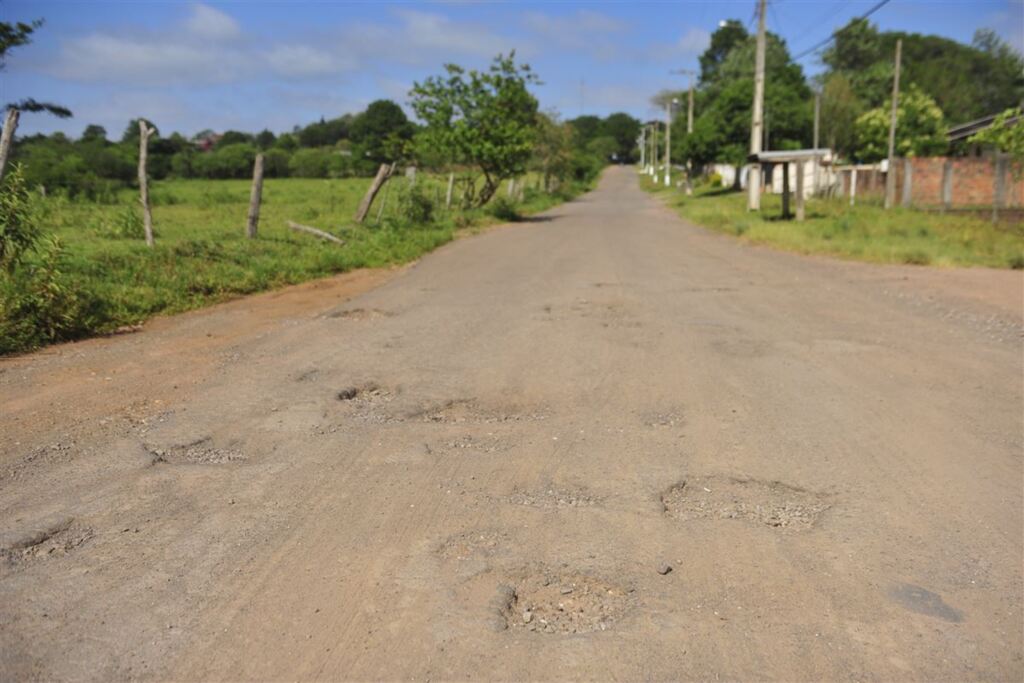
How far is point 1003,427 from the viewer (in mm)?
5262

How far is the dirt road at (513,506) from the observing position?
2869 millimetres

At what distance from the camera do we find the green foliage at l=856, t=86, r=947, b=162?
41469mm

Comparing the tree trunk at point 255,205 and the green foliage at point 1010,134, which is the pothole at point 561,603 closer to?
the tree trunk at point 255,205

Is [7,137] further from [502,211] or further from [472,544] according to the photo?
[502,211]

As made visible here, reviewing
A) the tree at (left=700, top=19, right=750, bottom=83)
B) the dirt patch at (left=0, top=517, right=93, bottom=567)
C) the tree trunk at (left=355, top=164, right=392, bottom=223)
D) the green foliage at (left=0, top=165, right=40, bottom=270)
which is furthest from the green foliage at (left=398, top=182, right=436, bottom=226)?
the tree at (left=700, top=19, right=750, bottom=83)

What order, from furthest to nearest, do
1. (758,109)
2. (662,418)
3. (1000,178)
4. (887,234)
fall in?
(758,109)
(1000,178)
(887,234)
(662,418)

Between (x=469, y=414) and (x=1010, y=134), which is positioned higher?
(x=1010, y=134)

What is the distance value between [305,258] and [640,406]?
851 centimetres

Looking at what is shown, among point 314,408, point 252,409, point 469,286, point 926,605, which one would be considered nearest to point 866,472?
point 926,605

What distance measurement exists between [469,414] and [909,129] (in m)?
43.9

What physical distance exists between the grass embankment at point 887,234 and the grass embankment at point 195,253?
730 centimetres

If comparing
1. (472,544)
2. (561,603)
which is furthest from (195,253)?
(561,603)

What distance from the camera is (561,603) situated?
314 cm

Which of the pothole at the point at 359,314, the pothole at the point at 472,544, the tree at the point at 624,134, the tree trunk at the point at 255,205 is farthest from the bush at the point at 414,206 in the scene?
the tree at the point at 624,134
